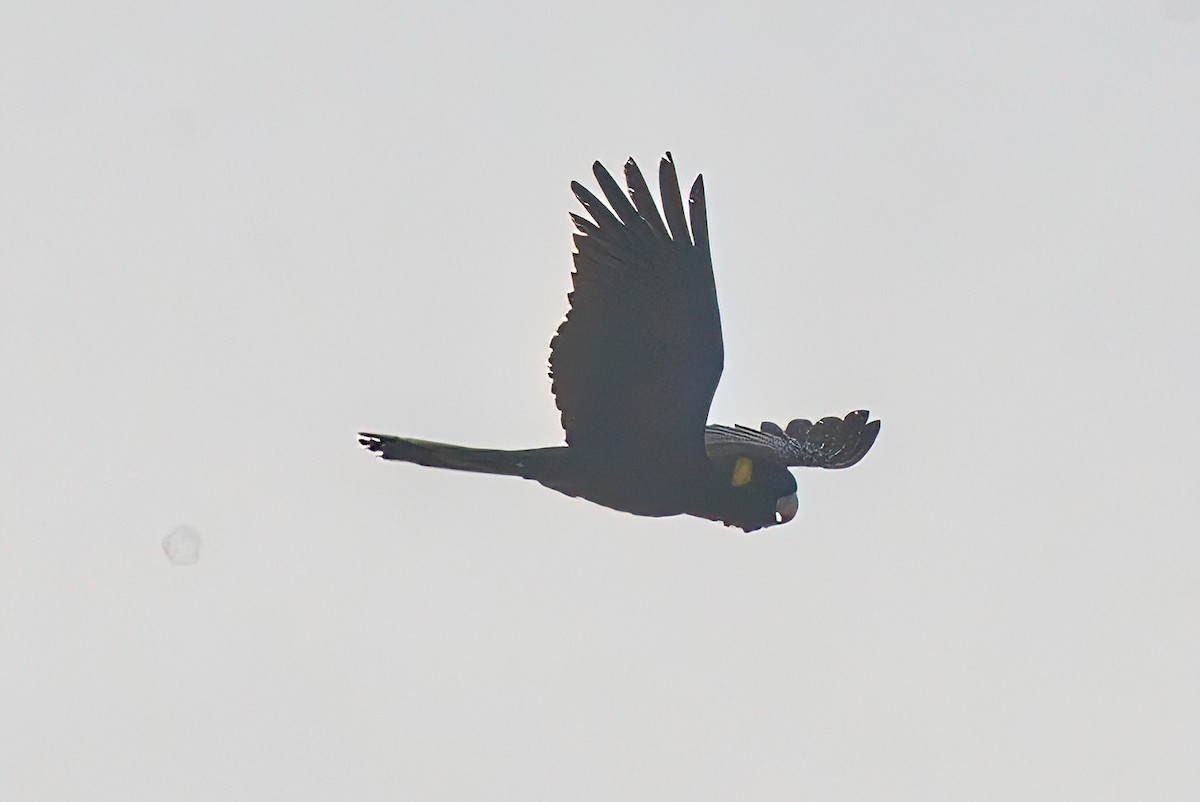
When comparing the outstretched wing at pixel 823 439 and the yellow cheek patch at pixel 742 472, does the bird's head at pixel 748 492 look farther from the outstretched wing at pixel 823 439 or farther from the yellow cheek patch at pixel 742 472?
the outstretched wing at pixel 823 439

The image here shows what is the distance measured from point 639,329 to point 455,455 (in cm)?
149

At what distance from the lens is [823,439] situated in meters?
12.1

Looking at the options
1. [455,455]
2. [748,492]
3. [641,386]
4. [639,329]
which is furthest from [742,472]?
[455,455]

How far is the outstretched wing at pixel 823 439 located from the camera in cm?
1195

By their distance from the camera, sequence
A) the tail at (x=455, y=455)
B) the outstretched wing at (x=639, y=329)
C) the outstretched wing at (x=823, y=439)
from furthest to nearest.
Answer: the outstretched wing at (x=823, y=439)
the tail at (x=455, y=455)
the outstretched wing at (x=639, y=329)

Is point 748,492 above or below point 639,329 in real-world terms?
below

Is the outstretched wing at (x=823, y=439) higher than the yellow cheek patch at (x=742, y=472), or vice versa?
the outstretched wing at (x=823, y=439)

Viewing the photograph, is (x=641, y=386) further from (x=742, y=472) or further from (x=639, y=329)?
(x=742, y=472)

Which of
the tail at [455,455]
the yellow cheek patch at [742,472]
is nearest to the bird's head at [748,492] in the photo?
the yellow cheek patch at [742,472]

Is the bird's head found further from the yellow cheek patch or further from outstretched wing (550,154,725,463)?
outstretched wing (550,154,725,463)

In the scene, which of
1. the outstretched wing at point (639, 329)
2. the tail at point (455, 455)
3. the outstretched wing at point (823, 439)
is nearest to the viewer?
the outstretched wing at point (639, 329)

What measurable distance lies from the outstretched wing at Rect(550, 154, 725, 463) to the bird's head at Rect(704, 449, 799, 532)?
271mm

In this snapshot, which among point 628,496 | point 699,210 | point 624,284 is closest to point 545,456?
point 628,496

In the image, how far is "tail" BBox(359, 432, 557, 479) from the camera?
1002 cm
